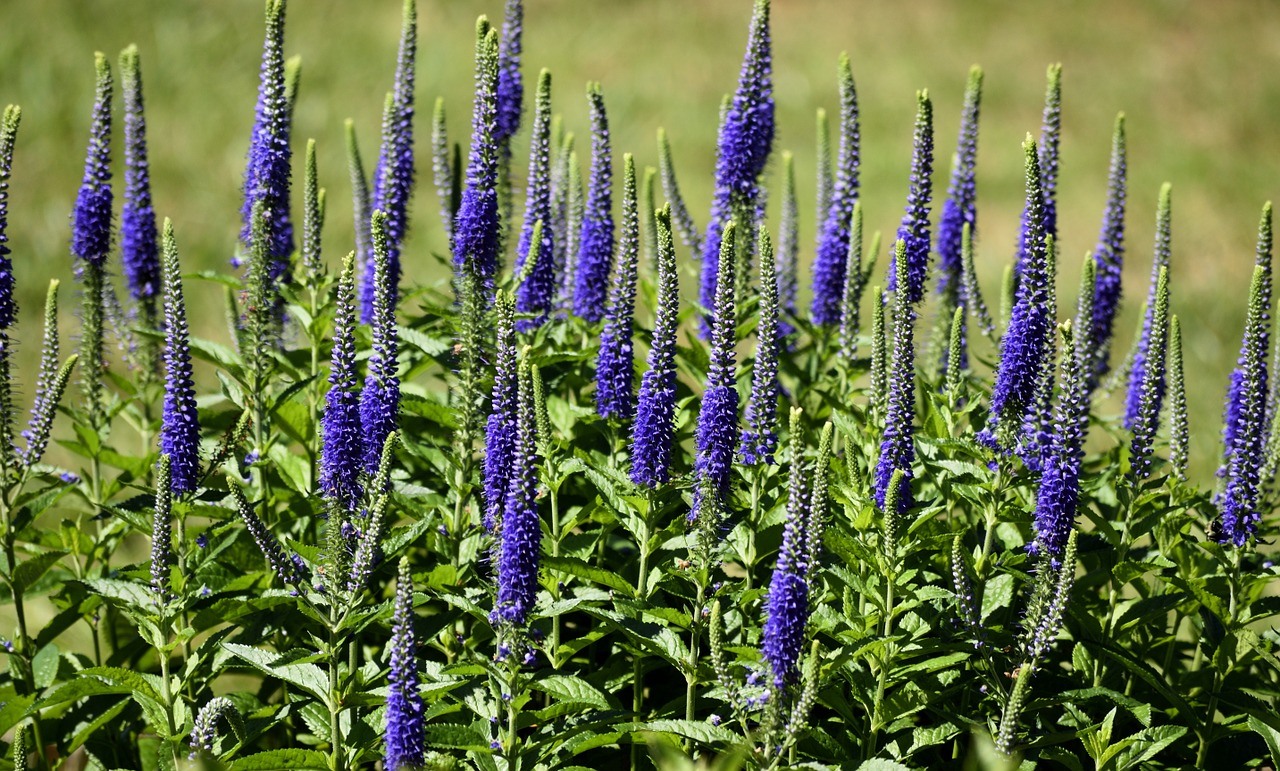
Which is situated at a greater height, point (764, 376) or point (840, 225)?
point (840, 225)

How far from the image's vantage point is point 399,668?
4.20 metres

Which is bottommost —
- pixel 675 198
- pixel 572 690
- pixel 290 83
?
pixel 572 690

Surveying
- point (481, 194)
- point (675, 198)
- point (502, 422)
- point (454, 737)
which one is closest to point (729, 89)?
point (675, 198)

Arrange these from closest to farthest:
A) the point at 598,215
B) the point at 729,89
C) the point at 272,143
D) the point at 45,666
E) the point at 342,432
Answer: the point at 342,432 < the point at 45,666 < the point at 272,143 < the point at 598,215 < the point at 729,89

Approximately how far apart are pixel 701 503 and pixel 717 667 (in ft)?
2.48

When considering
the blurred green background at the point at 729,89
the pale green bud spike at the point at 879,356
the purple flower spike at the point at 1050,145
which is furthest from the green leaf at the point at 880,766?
the blurred green background at the point at 729,89

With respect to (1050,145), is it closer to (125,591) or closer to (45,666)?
(125,591)

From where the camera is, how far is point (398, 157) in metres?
6.73

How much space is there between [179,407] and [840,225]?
3492 mm

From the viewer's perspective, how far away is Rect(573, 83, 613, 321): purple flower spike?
643 cm

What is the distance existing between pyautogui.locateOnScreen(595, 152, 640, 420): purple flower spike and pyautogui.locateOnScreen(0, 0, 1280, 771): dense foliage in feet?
0.08

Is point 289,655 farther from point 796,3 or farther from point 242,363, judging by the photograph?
point 796,3

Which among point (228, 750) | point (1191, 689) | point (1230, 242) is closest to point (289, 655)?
point (228, 750)

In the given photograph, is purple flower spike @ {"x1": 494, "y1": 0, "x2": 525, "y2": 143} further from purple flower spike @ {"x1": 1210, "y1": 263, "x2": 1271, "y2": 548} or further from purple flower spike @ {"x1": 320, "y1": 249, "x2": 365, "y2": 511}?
purple flower spike @ {"x1": 1210, "y1": 263, "x2": 1271, "y2": 548}
